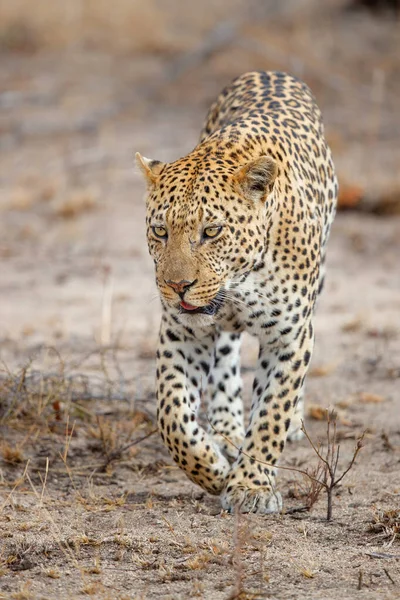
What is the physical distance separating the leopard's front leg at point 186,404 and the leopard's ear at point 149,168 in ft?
2.24

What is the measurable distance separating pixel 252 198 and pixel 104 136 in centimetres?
970

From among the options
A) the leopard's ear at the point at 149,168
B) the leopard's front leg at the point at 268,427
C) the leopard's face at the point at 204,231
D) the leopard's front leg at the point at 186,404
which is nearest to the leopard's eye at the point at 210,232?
the leopard's face at the point at 204,231

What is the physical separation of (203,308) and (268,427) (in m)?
0.74

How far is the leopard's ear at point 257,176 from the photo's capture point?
17.4ft

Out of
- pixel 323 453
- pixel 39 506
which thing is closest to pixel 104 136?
pixel 323 453

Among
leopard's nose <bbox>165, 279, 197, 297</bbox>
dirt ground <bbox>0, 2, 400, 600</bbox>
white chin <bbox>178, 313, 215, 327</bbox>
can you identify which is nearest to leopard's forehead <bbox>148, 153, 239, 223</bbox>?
leopard's nose <bbox>165, 279, 197, 297</bbox>

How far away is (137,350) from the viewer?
8586 mm

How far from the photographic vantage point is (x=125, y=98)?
16.3 m

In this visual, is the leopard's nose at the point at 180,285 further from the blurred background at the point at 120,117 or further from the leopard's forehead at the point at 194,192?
the blurred background at the point at 120,117

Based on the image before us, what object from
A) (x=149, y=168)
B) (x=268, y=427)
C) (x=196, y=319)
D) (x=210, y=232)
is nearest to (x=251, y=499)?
(x=268, y=427)

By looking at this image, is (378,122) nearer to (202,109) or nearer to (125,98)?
(202,109)

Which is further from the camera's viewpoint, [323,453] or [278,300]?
[323,453]

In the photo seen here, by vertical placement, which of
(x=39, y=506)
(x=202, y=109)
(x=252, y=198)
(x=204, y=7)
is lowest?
(x=39, y=506)

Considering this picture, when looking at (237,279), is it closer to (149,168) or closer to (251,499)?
(149,168)
